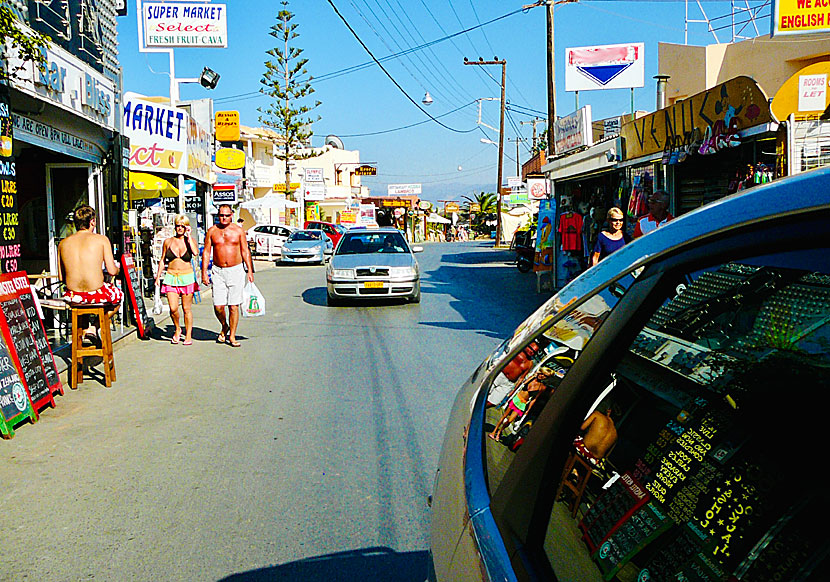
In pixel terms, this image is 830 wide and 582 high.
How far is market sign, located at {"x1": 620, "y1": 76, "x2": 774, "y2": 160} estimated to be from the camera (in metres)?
8.96

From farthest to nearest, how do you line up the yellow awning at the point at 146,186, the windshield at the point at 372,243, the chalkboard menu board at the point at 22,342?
the yellow awning at the point at 146,186 < the windshield at the point at 372,243 < the chalkboard menu board at the point at 22,342

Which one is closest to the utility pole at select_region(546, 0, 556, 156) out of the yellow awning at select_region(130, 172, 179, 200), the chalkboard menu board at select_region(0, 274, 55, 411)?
the yellow awning at select_region(130, 172, 179, 200)

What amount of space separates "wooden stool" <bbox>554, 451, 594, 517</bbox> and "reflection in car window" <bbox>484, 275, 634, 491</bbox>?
203mm

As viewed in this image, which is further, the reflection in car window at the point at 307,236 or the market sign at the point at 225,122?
the reflection in car window at the point at 307,236

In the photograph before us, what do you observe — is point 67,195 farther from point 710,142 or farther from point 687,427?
point 687,427

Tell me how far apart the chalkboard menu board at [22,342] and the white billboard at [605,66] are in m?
13.6

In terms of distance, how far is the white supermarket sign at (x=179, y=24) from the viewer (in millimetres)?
21188

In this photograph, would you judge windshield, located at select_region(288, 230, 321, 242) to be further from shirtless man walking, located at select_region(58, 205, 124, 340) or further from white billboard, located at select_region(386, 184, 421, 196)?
white billboard, located at select_region(386, 184, 421, 196)

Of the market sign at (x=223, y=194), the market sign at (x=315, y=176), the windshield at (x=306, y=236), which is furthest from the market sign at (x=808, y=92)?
the market sign at (x=315, y=176)

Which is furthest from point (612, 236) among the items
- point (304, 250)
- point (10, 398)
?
point (304, 250)

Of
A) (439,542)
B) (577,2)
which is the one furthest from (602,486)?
(577,2)

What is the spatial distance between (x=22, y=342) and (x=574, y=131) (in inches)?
490

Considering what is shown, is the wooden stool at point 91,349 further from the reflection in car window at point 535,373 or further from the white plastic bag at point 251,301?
the reflection in car window at point 535,373

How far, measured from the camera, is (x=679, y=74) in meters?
28.1
